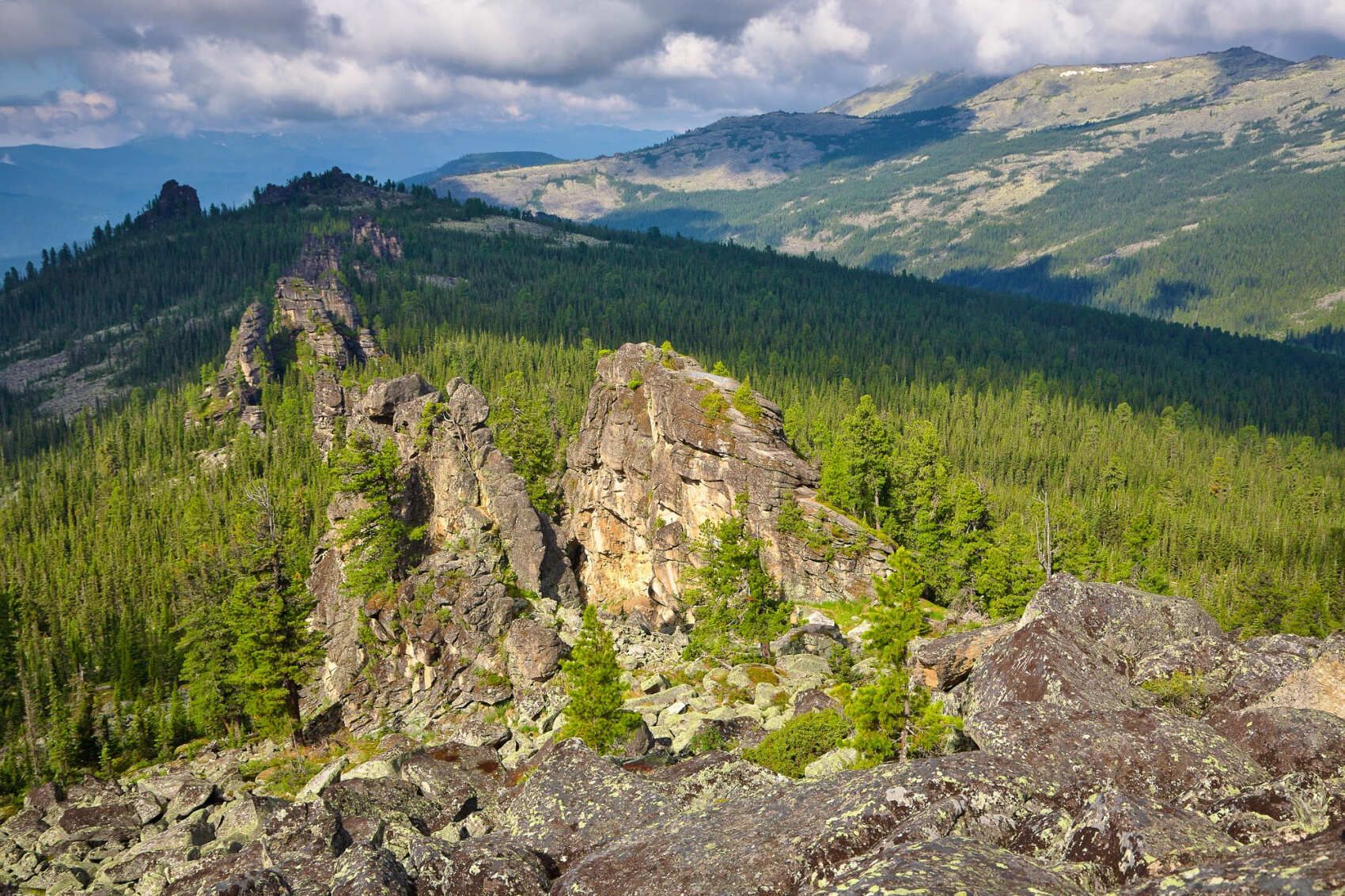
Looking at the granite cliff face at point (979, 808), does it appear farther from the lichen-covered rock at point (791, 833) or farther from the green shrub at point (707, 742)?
the green shrub at point (707, 742)

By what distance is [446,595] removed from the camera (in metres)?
74.9

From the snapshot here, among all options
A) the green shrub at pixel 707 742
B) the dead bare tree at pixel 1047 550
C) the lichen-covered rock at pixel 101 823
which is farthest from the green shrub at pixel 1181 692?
the lichen-covered rock at pixel 101 823

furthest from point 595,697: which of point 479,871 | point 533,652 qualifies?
point 479,871

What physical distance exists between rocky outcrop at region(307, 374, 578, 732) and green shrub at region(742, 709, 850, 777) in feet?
102

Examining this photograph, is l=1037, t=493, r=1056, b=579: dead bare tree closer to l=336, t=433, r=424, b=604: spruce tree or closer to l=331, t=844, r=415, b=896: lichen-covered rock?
l=336, t=433, r=424, b=604: spruce tree

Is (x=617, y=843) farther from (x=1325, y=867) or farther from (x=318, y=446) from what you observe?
(x=318, y=446)

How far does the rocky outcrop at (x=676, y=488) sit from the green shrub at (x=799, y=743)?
39838mm

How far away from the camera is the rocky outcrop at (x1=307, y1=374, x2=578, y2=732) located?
234ft

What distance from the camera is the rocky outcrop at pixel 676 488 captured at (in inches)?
3383

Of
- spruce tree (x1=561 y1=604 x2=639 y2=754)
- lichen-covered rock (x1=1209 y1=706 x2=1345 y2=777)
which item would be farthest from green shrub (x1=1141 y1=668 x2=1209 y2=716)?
spruce tree (x1=561 y1=604 x2=639 y2=754)

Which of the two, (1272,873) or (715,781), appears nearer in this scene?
(1272,873)

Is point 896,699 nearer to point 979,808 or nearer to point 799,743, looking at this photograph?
point 799,743

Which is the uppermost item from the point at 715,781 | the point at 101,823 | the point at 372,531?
the point at 715,781

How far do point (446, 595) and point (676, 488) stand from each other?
31741mm
